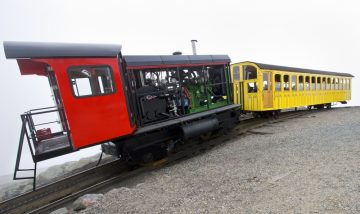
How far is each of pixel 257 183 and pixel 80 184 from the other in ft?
14.6

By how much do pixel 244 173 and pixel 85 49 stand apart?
4584mm

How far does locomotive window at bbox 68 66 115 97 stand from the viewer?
441 cm

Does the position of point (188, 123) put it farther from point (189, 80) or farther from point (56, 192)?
point (56, 192)

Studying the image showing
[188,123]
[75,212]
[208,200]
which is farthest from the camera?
[188,123]

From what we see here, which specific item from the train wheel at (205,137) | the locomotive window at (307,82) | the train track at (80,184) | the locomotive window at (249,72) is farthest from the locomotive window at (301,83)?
the train wheel at (205,137)

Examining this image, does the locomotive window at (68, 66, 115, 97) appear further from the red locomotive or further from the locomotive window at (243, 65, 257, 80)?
the locomotive window at (243, 65, 257, 80)

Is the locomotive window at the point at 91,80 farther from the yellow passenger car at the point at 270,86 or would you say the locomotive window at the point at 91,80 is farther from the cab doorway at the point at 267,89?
the cab doorway at the point at 267,89

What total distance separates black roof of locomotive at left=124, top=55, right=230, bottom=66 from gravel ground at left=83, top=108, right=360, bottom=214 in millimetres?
3198

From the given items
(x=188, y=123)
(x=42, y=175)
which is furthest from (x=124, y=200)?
(x=42, y=175)

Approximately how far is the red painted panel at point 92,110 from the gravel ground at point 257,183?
134 cm

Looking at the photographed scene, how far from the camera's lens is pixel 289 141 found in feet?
21.9

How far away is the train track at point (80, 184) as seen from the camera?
454 centimetres

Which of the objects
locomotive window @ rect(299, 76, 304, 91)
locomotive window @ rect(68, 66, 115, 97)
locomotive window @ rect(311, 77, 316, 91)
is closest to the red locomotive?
locomotive window @ rect(68, 66, 115, 97)

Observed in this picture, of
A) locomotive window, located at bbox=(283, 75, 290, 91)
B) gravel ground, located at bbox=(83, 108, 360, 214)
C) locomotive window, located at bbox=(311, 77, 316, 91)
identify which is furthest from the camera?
locomotive window, located at bbox=(311, 77, 316, 91)
